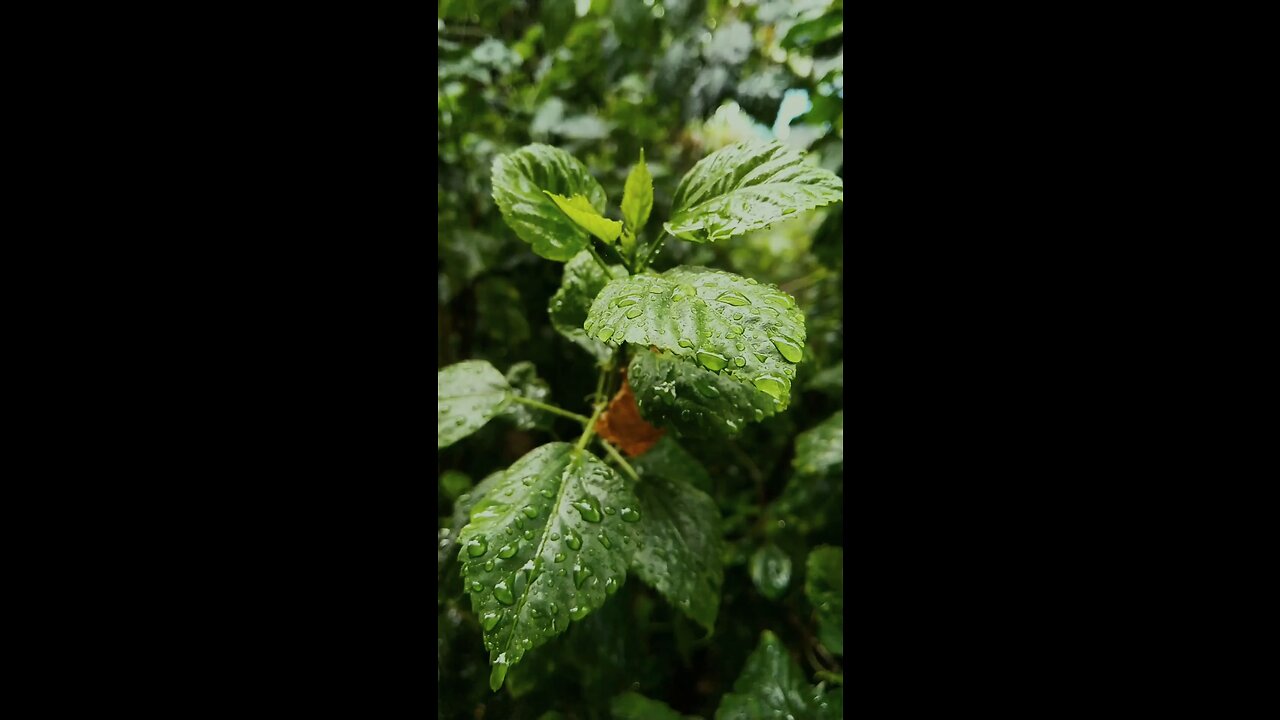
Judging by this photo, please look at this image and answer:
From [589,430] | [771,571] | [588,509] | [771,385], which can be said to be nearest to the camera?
[771,385]

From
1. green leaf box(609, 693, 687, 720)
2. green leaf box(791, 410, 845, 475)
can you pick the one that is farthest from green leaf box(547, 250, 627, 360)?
green leaf box(609, 693, 687, 720)

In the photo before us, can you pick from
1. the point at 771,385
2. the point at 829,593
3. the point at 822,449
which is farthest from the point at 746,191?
the point at 829,593

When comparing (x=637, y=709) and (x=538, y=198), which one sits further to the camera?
(x=637, y=709)

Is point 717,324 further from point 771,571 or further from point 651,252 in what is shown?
point 771,571

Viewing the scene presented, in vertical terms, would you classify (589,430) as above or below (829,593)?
above

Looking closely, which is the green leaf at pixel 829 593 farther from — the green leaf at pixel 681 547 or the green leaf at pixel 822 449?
the green leaf at pixel 681 547

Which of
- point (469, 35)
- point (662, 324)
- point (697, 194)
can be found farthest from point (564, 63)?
point (662, 324)

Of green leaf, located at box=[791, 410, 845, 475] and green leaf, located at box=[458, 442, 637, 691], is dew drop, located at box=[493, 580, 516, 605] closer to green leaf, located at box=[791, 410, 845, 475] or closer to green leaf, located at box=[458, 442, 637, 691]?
green leaf, located at box=[458, 442, 637, 691]
